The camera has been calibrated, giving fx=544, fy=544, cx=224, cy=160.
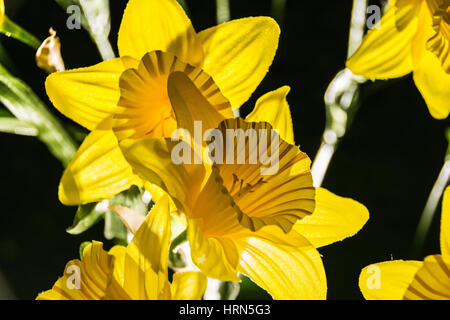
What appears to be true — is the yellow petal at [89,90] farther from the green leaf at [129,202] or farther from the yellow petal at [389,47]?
the yellow petal at [389,47]

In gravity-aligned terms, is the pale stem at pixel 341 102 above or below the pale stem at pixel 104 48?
below

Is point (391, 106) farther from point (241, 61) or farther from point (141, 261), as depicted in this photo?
point (141, 261)

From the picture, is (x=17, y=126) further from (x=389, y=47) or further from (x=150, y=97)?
(x=389, y=47)

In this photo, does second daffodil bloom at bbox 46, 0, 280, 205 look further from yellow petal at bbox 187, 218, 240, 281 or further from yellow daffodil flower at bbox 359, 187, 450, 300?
yellow daffodil flower at bbox 359, 187, 450, 300

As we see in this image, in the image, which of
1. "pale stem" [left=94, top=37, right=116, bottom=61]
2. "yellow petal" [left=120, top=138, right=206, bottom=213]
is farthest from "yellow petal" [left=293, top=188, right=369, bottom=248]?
"pale stem" [left=94, top=37, right=116, bottom=61]

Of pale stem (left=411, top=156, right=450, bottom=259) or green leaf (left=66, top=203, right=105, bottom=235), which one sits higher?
green leaf (left=66, top=203, right=105, bottom=235)

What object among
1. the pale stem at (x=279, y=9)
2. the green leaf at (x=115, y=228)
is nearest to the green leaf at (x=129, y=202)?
the green leaf at (x=115, y=228)

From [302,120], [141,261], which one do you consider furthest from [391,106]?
[141,261]
